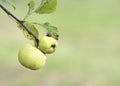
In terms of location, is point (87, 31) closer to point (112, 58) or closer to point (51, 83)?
point (112, 58)

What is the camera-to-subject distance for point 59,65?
18.2 ft

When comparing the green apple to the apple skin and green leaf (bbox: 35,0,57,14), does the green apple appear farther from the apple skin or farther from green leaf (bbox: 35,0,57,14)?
green leaf (bbox: 35,0,57,14)

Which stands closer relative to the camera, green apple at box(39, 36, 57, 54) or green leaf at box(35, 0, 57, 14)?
green apple at box(39, 36, 57, 54)

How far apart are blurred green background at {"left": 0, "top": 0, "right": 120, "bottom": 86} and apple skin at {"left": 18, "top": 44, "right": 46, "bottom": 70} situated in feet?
12.5

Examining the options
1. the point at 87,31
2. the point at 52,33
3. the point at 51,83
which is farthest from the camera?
the point at 87,31

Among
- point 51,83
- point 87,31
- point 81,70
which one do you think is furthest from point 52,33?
point 87,31

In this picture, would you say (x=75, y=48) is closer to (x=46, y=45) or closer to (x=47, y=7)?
(x=47, y=7)

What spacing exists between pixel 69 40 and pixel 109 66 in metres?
1.20

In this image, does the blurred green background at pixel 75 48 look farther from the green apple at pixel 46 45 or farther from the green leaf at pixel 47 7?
the green apple at pixel 46 45

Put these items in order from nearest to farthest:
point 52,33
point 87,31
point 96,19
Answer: point 52,33
point 87,31
point 96,19

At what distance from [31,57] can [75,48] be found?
5190 millimetres

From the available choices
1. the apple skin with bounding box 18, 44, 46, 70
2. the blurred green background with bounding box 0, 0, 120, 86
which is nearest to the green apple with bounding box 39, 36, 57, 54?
the apple skin with bounding box 18, 44, 46, 70

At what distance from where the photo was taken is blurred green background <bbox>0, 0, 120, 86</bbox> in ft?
16.8

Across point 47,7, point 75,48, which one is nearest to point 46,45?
point 47,7
